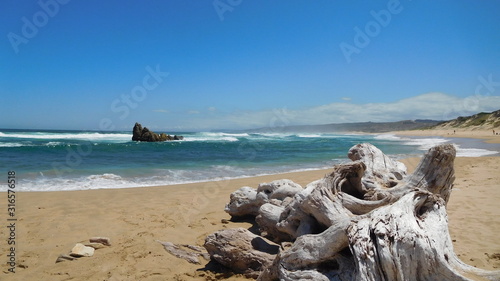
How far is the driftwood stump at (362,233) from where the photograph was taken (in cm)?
255

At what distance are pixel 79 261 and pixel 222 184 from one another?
20.8 ft

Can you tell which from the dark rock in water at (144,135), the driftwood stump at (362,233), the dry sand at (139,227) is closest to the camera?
the driftwood stump at (362,233)

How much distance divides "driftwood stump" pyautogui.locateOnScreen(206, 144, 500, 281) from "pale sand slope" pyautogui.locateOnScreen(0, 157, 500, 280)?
89cm

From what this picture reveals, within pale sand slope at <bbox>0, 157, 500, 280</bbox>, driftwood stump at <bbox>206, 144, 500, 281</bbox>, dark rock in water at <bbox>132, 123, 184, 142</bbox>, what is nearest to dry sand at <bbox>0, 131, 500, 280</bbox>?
pale sand slope at <bbox>0, 157, 500, 280</bbox>

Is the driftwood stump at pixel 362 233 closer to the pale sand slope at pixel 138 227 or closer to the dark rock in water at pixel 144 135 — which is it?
the pale sand slope at pixel 138 227

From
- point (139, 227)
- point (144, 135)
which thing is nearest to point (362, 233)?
point (139, 227)

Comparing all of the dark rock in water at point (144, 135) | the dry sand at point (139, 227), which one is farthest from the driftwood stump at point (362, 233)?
the dark rock in water at point (144, 135)

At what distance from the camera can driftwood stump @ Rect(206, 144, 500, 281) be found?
2.55 metres

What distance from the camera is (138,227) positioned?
586 cm

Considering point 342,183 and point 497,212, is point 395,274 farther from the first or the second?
point 497,212

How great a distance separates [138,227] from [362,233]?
4555mm

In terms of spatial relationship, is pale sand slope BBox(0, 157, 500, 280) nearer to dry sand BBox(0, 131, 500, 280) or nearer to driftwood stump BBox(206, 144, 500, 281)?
dry sand BBox(0, 131, 500, 280)

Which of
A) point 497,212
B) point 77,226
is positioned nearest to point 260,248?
point 77,226

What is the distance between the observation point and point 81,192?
28.9 feet
